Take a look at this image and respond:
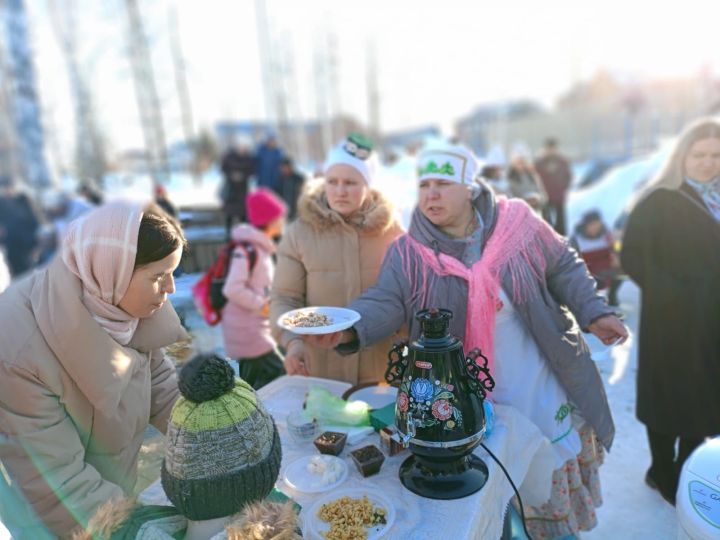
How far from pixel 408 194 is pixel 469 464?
7.76 metres

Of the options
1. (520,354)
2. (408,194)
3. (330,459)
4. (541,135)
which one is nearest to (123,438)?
(330,459)

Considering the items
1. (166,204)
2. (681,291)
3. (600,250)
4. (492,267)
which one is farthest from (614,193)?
(492,267)

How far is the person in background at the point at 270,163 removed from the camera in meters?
10.6

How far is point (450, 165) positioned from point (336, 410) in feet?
3.78

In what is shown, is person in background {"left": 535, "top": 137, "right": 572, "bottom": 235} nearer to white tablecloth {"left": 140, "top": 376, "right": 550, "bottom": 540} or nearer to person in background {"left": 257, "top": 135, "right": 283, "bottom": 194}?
person in background {"left": 257, "top": 135, "right": 283, "bottom": 194}

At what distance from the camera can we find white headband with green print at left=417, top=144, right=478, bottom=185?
2.19 metres

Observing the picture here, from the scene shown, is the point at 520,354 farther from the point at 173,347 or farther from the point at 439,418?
the point at 173,347

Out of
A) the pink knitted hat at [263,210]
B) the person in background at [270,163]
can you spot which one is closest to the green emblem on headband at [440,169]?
the pink knitted hat at [263,210]

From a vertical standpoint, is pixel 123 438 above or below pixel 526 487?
above

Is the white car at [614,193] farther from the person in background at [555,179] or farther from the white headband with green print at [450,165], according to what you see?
the white headband with green print at [450,165]

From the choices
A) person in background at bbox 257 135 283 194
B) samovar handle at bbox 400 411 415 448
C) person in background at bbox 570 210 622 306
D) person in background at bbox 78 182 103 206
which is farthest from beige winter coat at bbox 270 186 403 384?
person in background at bbox 257 135 283 194

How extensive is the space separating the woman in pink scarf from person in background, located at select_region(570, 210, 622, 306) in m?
4.79

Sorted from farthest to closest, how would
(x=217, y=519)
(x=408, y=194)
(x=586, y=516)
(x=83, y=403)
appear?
1. (x=408, y=194)
2. (x=586, y=516)
3. (x=83, y=403)
4. (x=217, y=519)

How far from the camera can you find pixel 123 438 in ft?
4.81
